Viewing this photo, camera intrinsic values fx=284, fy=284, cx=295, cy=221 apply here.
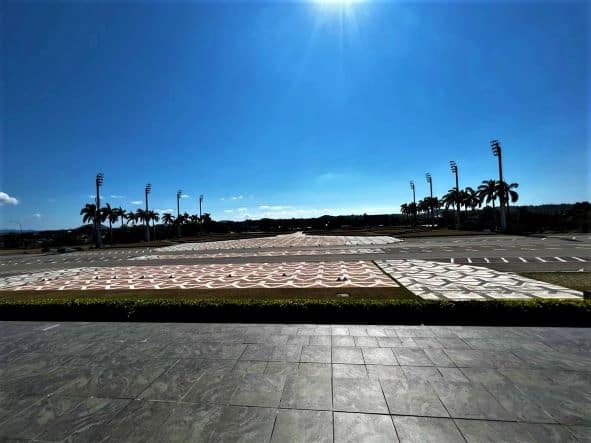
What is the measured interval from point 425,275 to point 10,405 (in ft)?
42.6

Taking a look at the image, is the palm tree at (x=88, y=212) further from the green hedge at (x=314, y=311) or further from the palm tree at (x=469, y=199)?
the palm tree at (x=469, y=199)

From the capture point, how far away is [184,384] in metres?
4.36

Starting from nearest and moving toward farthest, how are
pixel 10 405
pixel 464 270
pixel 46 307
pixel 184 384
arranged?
pixel 10 405 → pixel 184 384 → pixel 46 307 → pixel 464 270

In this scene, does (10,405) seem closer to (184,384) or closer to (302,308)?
(184,384)

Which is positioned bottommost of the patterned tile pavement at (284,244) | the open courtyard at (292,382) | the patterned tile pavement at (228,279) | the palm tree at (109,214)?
the open courtyard at (292,382)

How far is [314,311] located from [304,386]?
317cm

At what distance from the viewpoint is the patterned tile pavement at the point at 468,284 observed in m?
8.77

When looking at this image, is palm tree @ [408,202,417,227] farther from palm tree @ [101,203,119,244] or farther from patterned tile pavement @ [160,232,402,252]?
palm tree @ [101,203,119,244]

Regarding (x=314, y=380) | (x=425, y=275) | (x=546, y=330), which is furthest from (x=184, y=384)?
(x=425, y=275)

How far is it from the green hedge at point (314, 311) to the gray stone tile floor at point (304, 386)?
0.46 meters

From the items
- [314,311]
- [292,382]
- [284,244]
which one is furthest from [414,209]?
[292,382]

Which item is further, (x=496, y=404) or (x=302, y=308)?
(x=302, y=308)

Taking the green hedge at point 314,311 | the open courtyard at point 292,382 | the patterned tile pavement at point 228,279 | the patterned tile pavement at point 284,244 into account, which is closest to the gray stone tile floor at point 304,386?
the open courtyard at point 292,382

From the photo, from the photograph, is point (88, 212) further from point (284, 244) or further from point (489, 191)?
point (489, 191)
